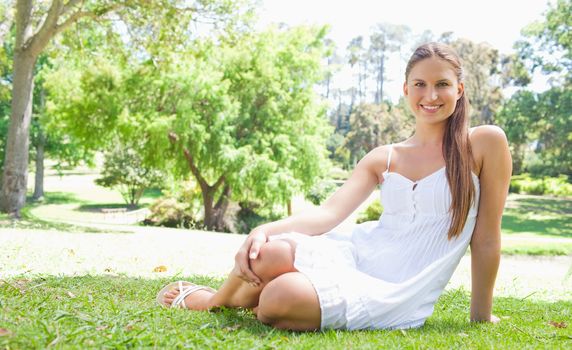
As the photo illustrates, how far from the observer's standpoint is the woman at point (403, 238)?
244cm

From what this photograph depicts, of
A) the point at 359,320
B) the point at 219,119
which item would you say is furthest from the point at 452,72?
the point at 219,119

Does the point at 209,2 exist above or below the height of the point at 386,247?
above

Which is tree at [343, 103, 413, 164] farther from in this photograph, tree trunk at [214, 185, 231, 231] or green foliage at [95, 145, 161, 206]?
tree trunk at [214, 185, 231, 231]

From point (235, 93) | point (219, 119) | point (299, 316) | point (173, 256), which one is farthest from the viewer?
point (235, 93)

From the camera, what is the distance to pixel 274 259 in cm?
247

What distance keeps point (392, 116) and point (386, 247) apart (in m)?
34.8

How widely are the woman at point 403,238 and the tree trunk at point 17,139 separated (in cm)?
961

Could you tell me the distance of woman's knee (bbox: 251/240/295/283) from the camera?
97.4 inches

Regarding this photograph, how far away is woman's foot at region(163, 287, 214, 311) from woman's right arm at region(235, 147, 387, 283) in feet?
1.46

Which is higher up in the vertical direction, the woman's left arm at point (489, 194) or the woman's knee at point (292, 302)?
the woman's left arm at point (489, 194)

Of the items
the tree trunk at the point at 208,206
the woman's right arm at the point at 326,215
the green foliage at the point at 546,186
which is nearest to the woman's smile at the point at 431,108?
the woman's right arm at the point at 326,215

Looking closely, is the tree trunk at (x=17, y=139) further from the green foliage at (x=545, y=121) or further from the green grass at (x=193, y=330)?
the green foliage at (x=545, y=121)

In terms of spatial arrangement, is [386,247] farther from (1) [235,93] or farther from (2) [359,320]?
(1) [235,93]

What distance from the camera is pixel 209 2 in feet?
38.1
